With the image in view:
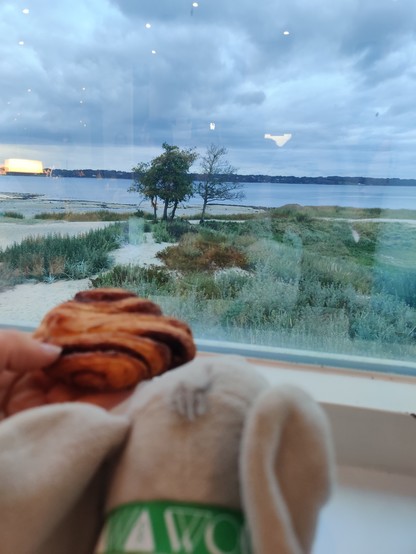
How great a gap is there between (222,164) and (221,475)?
0.76 m

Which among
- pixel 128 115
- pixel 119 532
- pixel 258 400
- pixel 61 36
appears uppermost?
pixel 61 36

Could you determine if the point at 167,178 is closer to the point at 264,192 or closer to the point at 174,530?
the point at 264,192

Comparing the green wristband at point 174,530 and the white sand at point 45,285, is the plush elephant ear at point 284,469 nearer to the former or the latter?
the green wristband at point 174,530

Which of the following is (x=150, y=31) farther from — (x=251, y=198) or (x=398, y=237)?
(x=398, y=237)

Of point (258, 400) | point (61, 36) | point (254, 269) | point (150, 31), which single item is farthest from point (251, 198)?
point (258, 400)

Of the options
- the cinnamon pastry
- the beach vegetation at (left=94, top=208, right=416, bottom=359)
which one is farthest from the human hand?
the beach vegetation at (left=94, top=208, right=416, bottom=359)

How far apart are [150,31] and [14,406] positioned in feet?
2.81

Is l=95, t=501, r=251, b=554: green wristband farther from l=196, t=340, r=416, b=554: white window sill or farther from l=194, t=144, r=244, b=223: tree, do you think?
l=194, t=144, r=244, b=223: tree

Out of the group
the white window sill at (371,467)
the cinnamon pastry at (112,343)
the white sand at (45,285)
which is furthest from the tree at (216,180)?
the cinnamon pastry at (112,343)

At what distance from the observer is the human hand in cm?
42

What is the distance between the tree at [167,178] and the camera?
103 cm

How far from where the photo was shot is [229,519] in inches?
14.8

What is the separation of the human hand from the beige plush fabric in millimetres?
25

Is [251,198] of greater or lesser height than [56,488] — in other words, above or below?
above
